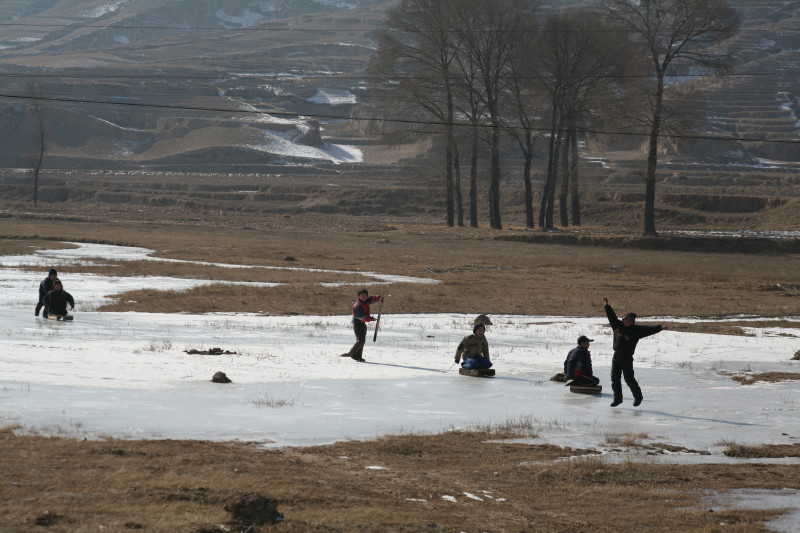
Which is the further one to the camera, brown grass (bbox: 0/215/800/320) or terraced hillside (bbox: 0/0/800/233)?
terraced hillside (bbox: 0/0/800/233)

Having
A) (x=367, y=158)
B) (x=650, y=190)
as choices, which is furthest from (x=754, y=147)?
(x=650, y=190)

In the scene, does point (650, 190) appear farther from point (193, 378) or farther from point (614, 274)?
point (193, 378)

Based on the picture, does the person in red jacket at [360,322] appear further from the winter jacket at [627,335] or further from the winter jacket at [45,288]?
the winter jacket at [45,288]

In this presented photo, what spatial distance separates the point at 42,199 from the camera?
96.2m

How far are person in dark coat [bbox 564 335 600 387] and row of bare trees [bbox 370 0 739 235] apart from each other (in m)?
35.3

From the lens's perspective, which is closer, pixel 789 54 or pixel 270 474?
pixel 270 474

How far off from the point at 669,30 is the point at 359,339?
3883 centimetres

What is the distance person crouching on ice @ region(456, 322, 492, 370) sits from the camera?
709 inches

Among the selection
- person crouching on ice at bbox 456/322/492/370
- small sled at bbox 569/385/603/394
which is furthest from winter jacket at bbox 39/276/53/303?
small sled at bbox 569/385/603/394

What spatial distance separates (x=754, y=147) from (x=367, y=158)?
55.4 meters

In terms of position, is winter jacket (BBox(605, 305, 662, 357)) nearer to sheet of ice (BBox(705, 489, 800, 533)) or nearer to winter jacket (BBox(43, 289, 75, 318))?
sheet of ice (BBox(705, 489, 800, 533))

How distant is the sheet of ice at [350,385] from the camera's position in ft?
41.9

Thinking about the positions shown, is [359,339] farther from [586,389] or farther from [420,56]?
[420,56]

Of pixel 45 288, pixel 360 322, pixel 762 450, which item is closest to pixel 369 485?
pixel 762 450
